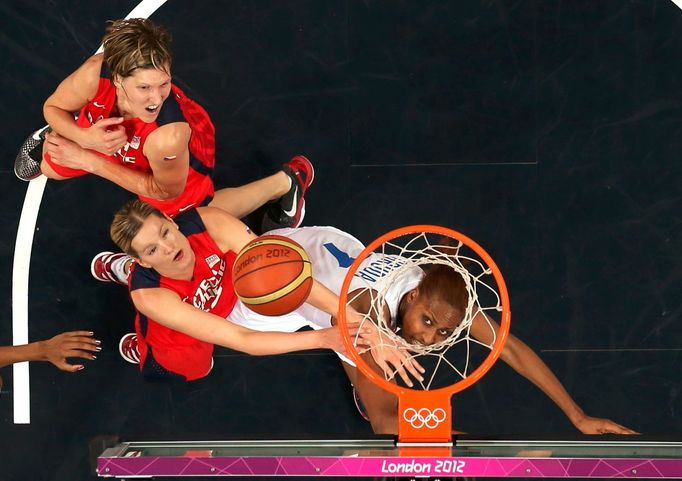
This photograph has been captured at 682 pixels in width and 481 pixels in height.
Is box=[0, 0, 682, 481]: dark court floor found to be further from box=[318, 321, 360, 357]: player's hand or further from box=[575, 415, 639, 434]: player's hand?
box=[318, 321, 360, 357]: player's hand

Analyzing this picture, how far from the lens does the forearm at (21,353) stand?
506 centimetres

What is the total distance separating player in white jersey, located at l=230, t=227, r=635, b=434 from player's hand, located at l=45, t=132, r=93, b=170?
4.00 ft

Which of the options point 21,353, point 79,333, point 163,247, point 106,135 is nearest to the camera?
point 163,247

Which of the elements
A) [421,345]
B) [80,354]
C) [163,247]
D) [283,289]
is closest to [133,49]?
[163,247]

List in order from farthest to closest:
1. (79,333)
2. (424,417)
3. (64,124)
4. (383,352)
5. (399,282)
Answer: (79,333), (64,124), (399,282), (383,352), (424,417)

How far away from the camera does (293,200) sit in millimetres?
5113

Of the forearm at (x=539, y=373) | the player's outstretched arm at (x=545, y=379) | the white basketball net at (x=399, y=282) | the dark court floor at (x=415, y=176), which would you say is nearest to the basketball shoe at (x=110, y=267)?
the dark court floor at (x=415, y=176)

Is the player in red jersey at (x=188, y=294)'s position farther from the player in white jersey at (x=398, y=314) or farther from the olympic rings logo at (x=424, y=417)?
the olympic rings logo at (x=424, y=417)

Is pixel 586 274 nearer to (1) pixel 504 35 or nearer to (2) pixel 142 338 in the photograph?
(1) pixel 504 35

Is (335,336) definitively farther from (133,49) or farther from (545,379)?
(133,49)

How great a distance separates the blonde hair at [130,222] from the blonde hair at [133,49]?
71 centimetres

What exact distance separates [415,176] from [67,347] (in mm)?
2479

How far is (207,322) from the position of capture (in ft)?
14.6

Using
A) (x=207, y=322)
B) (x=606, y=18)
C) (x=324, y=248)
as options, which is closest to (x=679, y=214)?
(x=606, y=18)
